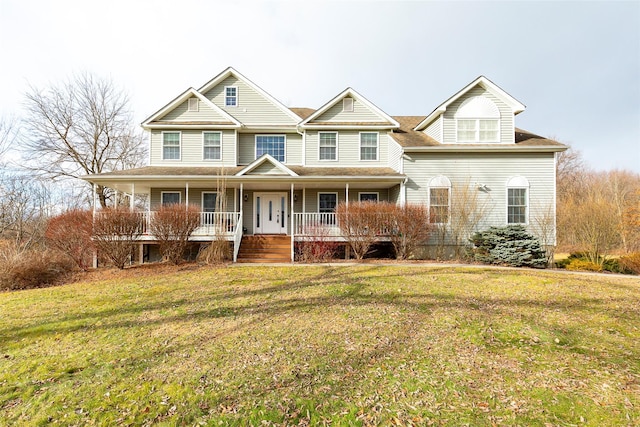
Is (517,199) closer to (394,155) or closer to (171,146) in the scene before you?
(394,155)

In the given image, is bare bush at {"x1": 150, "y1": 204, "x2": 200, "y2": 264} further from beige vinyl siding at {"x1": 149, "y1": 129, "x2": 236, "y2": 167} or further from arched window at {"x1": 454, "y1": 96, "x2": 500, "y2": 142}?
arched window at {"x1": 454, "y1": 96, "x2": 500, "y2": 142}

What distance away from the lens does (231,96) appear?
51.9 ft

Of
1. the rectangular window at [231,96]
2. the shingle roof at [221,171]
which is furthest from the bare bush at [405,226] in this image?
the rectangular window at [231,96]

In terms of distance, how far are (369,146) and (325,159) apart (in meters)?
2.40

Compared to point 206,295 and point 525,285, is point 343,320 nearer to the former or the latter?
point 206,295

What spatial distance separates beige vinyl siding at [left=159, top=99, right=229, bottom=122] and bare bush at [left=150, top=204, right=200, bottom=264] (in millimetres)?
6155

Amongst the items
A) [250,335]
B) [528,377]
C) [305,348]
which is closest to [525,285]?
[528,377]

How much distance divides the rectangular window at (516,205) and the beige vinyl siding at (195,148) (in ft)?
43.6

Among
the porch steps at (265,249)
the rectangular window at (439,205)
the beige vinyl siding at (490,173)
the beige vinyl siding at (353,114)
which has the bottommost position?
the porch steps at (265,249)

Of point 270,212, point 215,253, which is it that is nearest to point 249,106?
point 270,212

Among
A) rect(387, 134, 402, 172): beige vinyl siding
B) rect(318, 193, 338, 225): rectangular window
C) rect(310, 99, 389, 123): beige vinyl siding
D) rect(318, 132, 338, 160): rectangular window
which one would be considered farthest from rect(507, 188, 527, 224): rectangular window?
rect(318, 132, 338, 160): rectangular window

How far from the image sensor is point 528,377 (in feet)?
12.1

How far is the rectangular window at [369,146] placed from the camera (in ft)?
51.0

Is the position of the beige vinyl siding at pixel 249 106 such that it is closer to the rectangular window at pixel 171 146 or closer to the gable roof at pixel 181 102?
the gable roof at pixel 181 102
